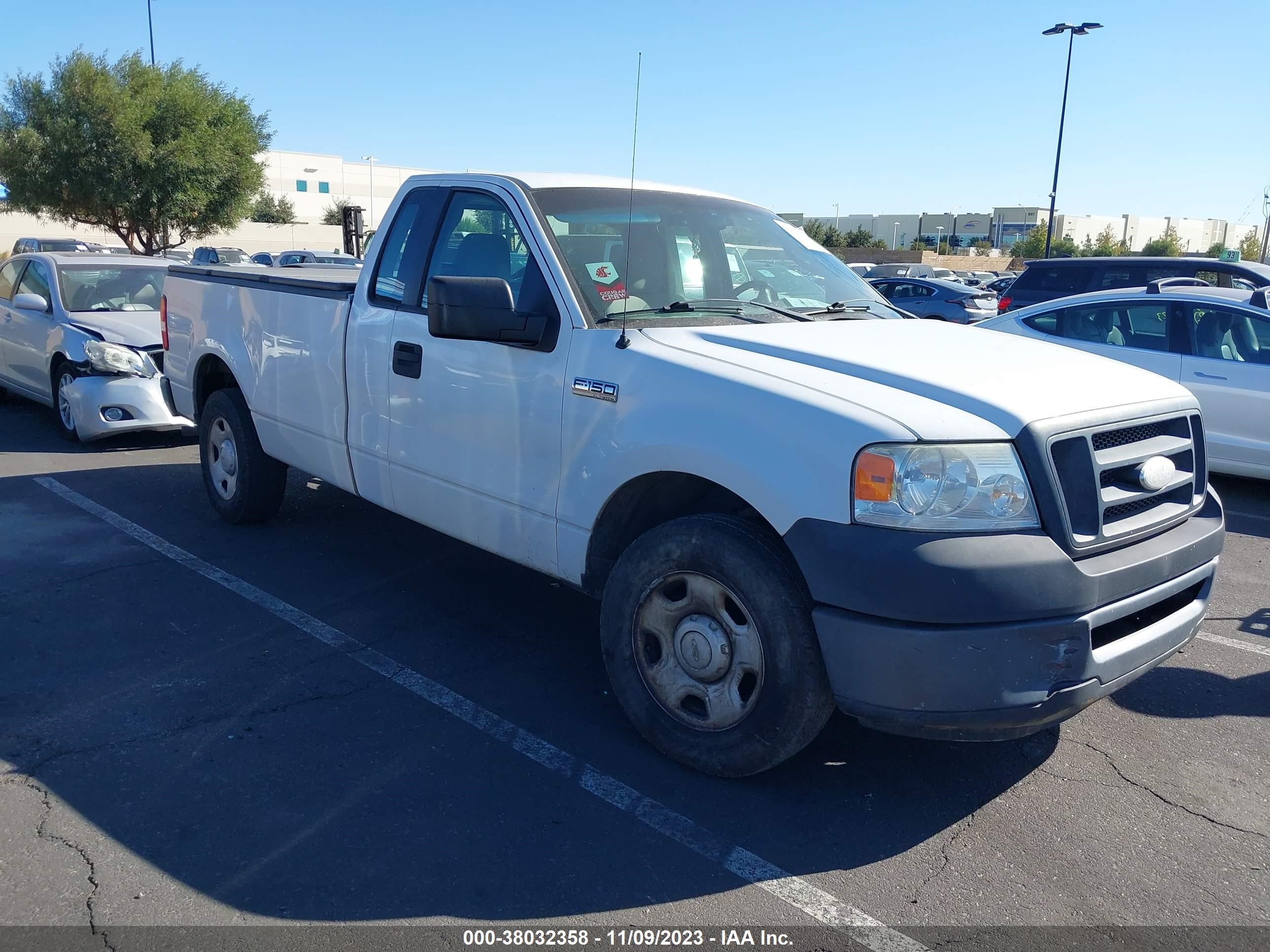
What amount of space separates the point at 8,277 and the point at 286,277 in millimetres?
6619

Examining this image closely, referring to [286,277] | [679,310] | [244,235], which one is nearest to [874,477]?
[679,310]

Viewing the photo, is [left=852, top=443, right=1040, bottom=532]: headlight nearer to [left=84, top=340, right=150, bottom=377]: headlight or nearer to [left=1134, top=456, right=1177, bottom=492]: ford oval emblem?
[left=1134, top=456, right=1177, bottom=492]: ford oval emblem

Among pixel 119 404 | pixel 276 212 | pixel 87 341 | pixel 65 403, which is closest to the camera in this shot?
pixel 119 404

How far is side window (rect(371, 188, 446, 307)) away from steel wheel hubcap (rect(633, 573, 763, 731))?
6.58 ft

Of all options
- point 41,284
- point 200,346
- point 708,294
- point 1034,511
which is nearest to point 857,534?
point 1034,511

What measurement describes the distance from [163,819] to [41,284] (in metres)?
8.29

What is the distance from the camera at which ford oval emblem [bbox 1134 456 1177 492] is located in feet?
11.2

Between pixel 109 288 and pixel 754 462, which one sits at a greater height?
pixel 109 288

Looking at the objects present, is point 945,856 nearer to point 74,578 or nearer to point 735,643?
point 735,643

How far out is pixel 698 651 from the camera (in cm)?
354

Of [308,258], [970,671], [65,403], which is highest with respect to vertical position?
[308,258]

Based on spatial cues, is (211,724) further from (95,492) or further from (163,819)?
(95,492)

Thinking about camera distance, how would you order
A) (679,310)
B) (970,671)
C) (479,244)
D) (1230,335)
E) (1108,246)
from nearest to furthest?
(970,671) → (679,310) → (479,244) → (1230,335) → (1108,246)

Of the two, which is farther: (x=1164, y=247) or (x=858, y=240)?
(x=858, y=240)
